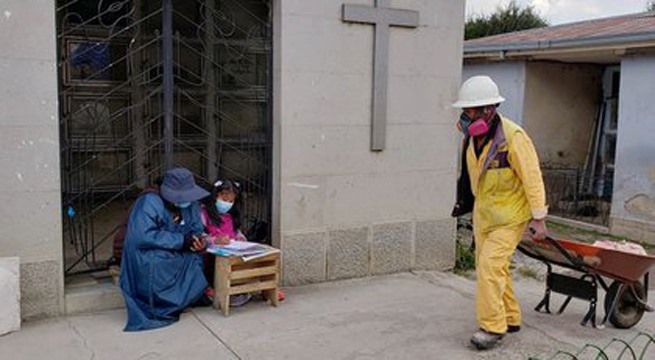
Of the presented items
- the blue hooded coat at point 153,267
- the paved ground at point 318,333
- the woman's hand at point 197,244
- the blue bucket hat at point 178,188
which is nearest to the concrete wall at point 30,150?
the paved ground at point 318,333

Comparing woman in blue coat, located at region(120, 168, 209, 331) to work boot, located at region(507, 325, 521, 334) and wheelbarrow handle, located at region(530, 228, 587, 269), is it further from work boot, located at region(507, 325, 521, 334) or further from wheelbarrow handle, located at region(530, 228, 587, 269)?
wheelbarrow handle, located at region(530, 228, 587, 269)

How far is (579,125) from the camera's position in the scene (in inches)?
453

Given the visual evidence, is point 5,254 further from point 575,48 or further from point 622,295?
point 575,48

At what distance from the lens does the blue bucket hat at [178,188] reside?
4754mm

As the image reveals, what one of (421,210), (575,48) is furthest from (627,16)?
(421,210)

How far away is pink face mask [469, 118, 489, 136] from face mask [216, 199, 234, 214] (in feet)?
6.46

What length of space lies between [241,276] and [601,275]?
266 centimetres

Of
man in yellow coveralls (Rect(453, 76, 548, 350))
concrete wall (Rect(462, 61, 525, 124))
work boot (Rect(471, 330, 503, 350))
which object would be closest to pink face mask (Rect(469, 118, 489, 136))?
man in yellow coveralls (Rect(453, 76, 548, 350))

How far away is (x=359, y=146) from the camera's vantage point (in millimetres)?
5977

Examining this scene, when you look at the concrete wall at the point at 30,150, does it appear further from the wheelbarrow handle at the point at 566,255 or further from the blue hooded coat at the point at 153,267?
the wheelbarrow handle at the point at 566,255

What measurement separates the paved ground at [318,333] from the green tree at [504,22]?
20.3m

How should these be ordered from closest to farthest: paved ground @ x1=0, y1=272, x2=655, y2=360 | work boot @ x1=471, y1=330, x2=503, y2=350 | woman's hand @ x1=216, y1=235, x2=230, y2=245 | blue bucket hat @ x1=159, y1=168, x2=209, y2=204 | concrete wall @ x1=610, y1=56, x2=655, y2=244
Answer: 1. paved ground @ x1=0, y1=272, x2=655, y2=360
2. work boot @ x1=471, y1=330, x2=503, y2=350
3. blue bucket hat @ x1=159, y1=168, x2=209, y2=204
4. woman's hand @ x1=216, y1=235, x2=230, y2=245
5. concrete wall @ x1=610, y1=56, x2=655, y2=244

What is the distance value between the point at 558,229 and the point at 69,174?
7.15 m

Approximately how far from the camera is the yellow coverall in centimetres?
430
